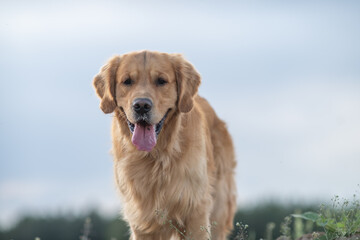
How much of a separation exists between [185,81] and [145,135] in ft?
2.29

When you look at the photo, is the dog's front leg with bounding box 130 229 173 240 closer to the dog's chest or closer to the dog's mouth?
the dog's chest

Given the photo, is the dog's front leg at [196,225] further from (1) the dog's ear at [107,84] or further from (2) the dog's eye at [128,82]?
(2) the dog's eye at [128,82]

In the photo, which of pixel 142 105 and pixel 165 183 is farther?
pixel 165 183

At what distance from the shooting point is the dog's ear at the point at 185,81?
5258 millimetres

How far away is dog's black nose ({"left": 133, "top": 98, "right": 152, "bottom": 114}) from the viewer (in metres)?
4.84

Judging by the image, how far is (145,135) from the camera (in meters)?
5.14

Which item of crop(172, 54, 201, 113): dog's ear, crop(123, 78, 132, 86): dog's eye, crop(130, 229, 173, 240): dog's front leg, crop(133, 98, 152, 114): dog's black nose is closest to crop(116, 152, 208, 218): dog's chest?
crop(130, 229, 173, 240): dog's front leg

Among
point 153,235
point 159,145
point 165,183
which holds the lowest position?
point 153,235

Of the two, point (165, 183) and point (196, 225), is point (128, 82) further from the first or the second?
point (196, 225)

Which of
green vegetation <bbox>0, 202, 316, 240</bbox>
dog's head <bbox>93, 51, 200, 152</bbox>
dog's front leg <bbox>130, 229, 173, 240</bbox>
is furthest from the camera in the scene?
green vegetation <bbox>0, 202, 316, 240</bbox>

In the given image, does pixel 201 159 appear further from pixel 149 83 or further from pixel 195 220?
pixel 149 83

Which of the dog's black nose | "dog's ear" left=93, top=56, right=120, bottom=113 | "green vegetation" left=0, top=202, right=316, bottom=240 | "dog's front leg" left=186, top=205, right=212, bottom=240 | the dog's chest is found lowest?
"green vegetation" left=0, top=202, right=316, bottom=240

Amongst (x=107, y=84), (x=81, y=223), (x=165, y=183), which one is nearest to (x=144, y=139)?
(x=165, y=183)

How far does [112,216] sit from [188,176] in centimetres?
961
